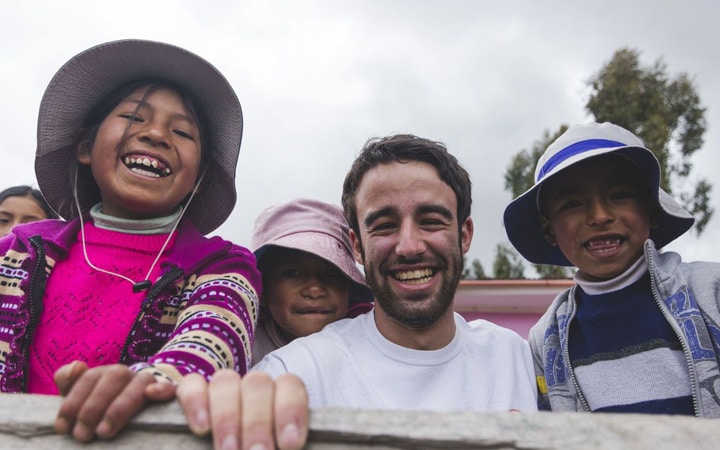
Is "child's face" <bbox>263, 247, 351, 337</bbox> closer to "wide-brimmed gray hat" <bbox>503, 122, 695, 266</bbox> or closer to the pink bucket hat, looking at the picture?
the pink bucket hat

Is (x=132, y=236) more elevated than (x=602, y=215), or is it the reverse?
(x=602, y=215)

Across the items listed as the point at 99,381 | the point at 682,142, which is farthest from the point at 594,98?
the point at 99,381

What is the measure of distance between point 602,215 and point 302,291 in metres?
1.18

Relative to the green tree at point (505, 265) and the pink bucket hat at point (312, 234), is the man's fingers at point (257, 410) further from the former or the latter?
the green tree at point (505, 265)

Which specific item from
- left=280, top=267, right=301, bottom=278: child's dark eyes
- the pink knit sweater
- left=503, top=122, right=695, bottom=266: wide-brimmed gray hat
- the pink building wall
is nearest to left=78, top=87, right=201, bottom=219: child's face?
the pink knit sweater

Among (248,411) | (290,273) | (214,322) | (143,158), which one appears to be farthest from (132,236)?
(248,411)

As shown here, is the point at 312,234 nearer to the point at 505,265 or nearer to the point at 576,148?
the point at 576,148

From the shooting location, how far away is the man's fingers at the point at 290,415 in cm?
71

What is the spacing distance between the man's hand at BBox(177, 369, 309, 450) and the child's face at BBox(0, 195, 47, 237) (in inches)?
122

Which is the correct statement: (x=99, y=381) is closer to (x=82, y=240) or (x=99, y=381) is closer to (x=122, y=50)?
(x=82, y=240)

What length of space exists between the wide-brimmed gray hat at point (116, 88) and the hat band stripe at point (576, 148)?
3.99ft

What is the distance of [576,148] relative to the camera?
199 cm

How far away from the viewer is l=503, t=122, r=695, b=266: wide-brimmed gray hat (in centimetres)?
191

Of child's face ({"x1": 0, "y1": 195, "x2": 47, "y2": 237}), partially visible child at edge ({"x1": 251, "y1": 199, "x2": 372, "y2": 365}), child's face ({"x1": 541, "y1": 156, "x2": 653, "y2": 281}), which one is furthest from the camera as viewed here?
child's face ({"x1": 0, "y1": 195, "x2": 47, "y2": 237})
